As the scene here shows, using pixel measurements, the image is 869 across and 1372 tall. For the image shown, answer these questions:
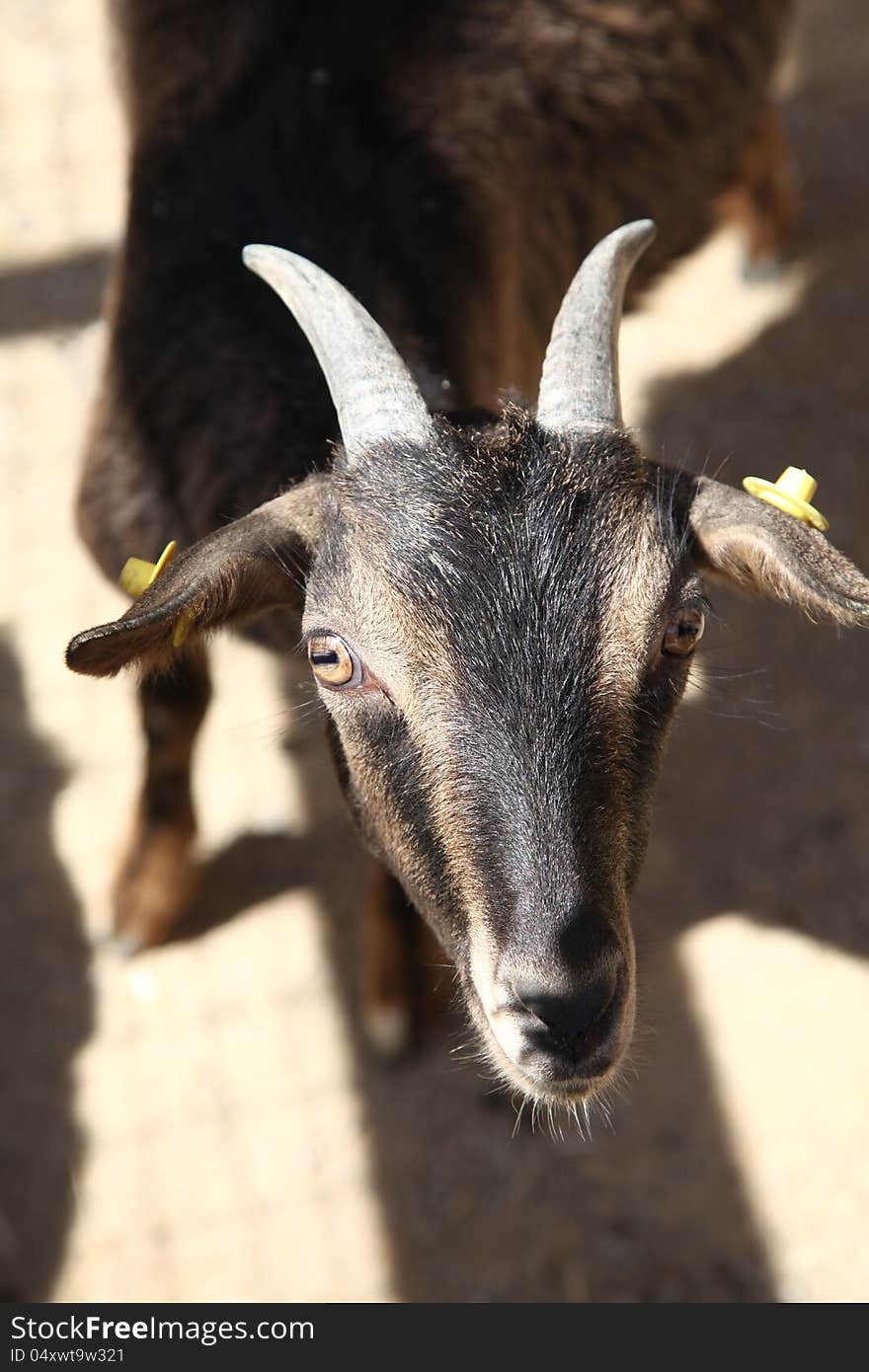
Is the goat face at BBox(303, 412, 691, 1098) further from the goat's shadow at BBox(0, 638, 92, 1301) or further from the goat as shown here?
the goat's shadow at BBox(0, 638, 92, 1301)

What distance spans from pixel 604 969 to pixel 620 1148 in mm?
2301

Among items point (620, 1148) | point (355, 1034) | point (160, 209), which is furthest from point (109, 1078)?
point (160, 209)

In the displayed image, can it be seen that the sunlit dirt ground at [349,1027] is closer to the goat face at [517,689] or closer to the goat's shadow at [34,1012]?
the goat's shadow at [34,1012]

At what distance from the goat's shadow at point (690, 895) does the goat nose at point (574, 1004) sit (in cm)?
114

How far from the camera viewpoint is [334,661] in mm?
3088

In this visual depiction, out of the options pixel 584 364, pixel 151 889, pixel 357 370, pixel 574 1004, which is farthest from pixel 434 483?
pixel 151 889

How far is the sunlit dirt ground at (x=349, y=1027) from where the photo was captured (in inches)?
179

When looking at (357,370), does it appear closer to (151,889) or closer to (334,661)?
(334,661)

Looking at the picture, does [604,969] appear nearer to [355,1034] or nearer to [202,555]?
[202,555]

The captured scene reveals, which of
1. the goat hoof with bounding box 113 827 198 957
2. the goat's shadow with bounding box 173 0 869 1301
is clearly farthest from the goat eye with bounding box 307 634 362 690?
the goat hoof with bounding box 113 827 198 957

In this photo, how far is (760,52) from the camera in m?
5.88

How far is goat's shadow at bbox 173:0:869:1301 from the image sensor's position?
458cm

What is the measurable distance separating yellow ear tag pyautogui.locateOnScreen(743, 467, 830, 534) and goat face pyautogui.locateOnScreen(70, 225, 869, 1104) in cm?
7

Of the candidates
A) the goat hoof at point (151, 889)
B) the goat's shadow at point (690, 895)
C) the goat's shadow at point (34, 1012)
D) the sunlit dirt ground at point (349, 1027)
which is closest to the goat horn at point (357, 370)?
the goat's shadow at point (690, 895)
